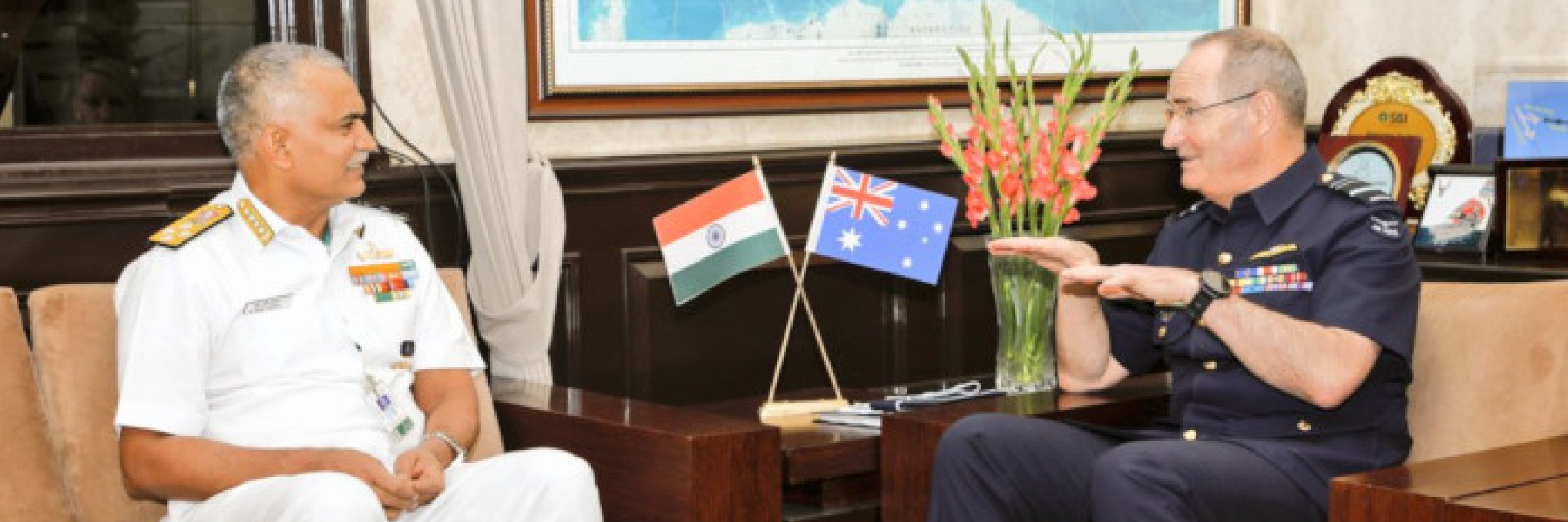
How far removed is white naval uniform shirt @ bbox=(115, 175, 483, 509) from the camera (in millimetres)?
2898

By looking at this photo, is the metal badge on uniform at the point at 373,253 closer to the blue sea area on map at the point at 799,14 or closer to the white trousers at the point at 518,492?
the white trousers at the point at 518,492

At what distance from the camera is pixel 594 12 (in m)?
3.99

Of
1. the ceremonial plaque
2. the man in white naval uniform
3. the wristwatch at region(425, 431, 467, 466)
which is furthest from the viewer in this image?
the ceremonial plaque

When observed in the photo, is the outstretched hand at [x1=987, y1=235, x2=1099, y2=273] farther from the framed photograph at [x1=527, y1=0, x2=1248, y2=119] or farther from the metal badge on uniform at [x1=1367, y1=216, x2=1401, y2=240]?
the framed photograph at [x1=527, y1=0, x2=1248, y2=119]

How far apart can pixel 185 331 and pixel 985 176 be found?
1.54m

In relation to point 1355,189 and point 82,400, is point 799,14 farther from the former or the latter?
point 82,400

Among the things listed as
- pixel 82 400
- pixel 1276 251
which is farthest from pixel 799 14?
pixel 82 400

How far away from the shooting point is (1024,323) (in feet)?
12.1

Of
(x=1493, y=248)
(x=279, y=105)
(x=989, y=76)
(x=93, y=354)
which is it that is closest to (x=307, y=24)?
(x=279, y=105)

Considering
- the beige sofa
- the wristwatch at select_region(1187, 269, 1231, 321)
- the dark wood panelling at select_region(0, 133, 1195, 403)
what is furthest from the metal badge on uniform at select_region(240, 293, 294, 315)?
the wristwatch at select_region(1187, 269, 1231, 321)

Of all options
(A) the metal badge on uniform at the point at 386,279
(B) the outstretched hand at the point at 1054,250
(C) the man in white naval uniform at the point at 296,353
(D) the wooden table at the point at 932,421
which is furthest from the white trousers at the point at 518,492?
(B) the outstretched hand at the point at 1054,250

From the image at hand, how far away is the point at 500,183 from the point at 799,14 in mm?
979

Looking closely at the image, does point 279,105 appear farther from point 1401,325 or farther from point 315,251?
point 1401,325

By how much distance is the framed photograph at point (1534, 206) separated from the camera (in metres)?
4.27
